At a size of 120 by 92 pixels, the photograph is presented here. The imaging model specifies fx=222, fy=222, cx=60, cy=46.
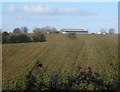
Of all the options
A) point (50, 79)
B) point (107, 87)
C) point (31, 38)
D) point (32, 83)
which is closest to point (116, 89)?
point (107, 87)

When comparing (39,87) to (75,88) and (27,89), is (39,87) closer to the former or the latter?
(27,89)

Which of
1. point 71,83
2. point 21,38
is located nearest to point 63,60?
point 71,83

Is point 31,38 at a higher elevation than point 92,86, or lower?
higher

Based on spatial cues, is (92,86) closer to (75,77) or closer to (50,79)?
(75,77)

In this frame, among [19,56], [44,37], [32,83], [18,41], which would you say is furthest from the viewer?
[44,37]

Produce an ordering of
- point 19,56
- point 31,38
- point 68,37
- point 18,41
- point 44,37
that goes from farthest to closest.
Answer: point 68,37 → point 44,37 → point 31,38 → point 18,41 → point 19,56

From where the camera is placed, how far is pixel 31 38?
635 inches

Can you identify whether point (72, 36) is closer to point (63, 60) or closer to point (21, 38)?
point (21, 38)

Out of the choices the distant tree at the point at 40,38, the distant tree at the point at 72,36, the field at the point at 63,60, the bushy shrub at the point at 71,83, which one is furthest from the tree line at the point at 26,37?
the bushy shrub at the point at 71,83

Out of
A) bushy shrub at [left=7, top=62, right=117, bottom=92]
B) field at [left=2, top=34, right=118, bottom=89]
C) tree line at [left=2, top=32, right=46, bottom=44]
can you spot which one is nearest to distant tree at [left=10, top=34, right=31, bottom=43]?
tree line at [left=2, top=32, right=46, bottom=44]

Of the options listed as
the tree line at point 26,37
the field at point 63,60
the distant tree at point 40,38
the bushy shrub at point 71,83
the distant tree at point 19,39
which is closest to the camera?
the bushy shrub at point 71,83

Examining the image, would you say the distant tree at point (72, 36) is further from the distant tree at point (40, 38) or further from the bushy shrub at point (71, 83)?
the bushy shrub at point (71, 83)

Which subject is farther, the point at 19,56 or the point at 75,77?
the point at 19,56

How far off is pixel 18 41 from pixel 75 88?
11101 millimetres
